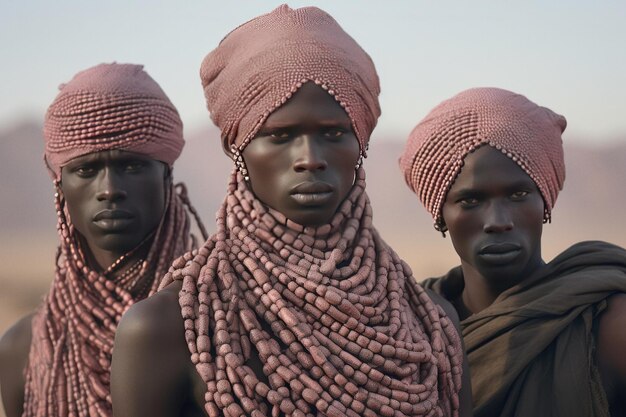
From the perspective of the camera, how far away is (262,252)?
10.4 ft

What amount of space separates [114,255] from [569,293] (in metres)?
1.92

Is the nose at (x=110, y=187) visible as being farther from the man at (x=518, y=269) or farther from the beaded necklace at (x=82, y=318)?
the man at (x=518, y=269)

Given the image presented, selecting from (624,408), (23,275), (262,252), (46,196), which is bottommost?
(624,408)

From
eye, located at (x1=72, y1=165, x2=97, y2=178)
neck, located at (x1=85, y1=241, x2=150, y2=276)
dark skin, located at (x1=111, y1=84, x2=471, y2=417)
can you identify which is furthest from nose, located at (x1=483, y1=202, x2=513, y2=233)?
eye, located at (x1=72, y1=165, x2=97, y2=178)

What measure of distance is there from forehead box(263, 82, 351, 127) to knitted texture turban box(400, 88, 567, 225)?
147 cm

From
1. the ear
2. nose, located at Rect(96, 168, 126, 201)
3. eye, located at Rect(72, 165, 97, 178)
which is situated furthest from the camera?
eye, located at Rect(72, 165, 97, 178)

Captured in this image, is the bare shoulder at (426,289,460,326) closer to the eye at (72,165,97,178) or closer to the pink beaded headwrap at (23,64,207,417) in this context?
the pink beaded headwrap at (23,64,207,417)

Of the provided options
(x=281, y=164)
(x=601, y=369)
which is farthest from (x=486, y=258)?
(x=281, y=164)

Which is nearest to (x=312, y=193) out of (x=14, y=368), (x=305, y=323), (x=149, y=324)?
(x=305, y=323)

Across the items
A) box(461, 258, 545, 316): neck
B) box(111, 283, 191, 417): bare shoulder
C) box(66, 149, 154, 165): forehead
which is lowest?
box(111, 283, 191, 417): bare shoulder

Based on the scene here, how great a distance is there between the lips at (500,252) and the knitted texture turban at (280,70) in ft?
4.12

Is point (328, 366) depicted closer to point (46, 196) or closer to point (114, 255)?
point (114, 255)

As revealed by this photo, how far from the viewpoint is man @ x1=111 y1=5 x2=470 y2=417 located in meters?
2.99

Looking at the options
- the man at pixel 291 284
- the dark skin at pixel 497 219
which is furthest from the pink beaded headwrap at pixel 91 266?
the man at pixel 291 284
